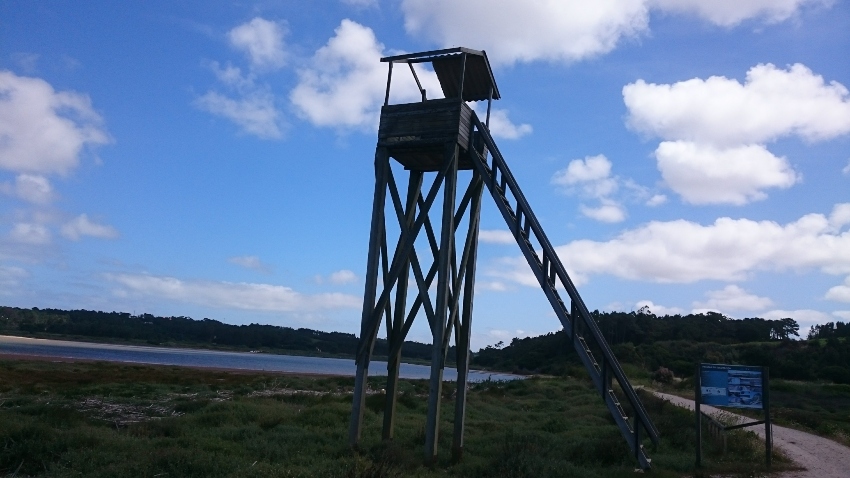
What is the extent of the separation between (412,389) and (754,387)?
27.0 meters

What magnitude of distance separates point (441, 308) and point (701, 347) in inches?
2683

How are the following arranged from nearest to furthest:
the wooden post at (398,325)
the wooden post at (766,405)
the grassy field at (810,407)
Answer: the wooden post at (766,405), the wooden post at (398,325), the grassy field at (810,407)

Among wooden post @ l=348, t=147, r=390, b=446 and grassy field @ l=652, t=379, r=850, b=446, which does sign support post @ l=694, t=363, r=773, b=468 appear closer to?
wooden post @ l=348, t=147, r=390, b=446

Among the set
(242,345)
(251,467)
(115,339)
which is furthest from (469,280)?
(242,345)

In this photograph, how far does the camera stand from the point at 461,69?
42.4 ft

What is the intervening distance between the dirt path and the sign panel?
1.53m

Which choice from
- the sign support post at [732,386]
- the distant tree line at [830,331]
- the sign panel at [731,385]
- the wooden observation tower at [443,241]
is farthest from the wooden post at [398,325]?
the distant tree line at [830,331]

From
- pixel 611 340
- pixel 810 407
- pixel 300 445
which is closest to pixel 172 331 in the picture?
pixel 611 340

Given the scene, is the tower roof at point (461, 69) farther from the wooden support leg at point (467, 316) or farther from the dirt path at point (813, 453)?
the dirt path at point (813, 453)

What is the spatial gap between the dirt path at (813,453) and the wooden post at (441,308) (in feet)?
21.0

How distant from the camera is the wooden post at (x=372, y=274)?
12.7 m

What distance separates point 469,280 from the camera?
A: 13602 millimetres

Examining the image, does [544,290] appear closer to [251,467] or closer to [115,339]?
[251,467]

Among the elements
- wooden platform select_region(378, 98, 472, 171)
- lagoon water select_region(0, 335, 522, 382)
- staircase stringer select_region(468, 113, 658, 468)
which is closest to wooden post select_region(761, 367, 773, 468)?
staircase stringer select_region(468, 113, 658, 468)
